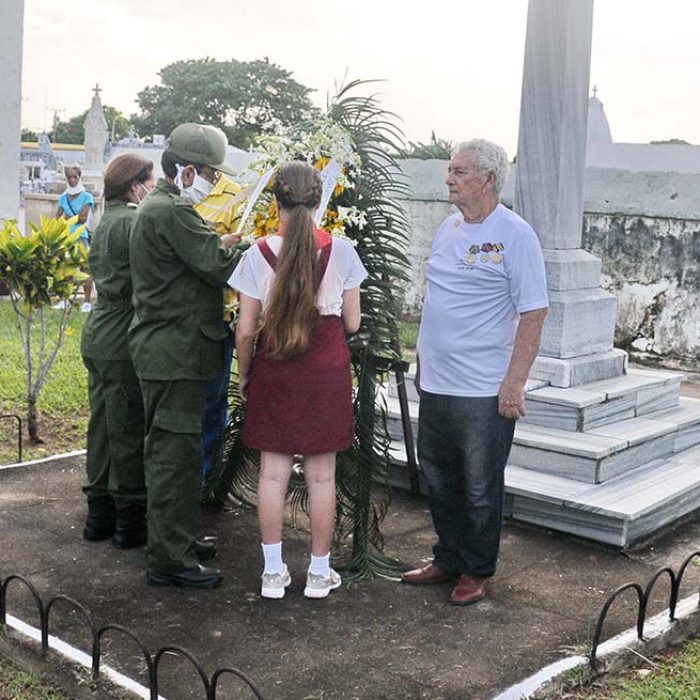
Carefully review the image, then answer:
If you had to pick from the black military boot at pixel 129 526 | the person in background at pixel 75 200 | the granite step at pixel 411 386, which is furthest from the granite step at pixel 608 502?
the person in background at pixel 75 200

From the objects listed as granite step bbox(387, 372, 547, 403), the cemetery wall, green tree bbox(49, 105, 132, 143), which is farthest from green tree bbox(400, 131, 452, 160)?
green tree bbox(49, 105, 132, 143)

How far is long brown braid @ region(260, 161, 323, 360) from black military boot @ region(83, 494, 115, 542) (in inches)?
58.6

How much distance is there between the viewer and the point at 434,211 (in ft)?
43.3

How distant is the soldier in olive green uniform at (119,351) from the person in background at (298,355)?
2.37ft

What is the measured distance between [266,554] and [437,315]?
1.20 m

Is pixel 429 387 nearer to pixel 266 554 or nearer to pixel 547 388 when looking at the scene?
pixel 266 554

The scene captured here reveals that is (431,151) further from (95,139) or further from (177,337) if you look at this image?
(95,139)

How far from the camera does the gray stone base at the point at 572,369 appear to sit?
6184mm

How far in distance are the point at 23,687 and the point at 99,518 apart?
4.64ft

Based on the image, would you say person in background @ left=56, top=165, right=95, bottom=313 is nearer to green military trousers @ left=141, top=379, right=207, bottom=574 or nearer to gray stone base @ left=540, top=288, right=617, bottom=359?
gray stone base @ left=540, top=288, right=617, bottom=359

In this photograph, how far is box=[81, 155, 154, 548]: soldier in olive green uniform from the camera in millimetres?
4898

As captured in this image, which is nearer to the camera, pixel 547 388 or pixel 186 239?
pixel 186 239

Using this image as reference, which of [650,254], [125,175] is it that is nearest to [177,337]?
[125,175]

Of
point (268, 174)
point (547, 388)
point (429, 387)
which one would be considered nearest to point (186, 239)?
point (268, 174)
